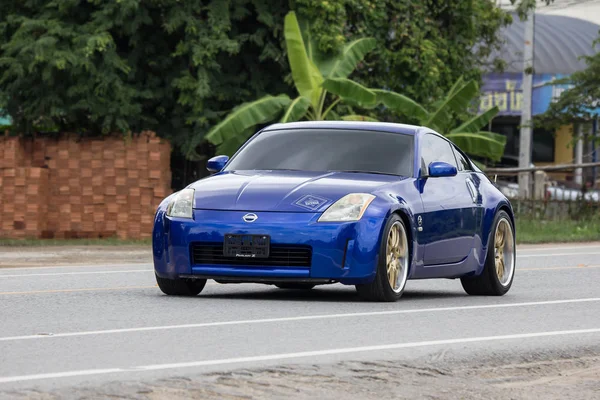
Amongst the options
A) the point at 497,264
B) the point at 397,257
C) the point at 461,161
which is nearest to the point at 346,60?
the point at 461,161

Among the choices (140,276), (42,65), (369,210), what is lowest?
(140,276)

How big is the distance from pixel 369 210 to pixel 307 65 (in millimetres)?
15143

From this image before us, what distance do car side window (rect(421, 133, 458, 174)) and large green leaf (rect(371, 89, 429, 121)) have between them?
1242cm

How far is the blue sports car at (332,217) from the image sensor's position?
1095cm

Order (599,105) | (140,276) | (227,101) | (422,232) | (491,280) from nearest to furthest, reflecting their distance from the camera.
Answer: (422,232), (491,280), (140,276), (227,101), (599,105)

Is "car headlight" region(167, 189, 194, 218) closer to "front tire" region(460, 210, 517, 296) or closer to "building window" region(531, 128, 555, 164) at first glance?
"front tire" region(460, 210, 517, 296)

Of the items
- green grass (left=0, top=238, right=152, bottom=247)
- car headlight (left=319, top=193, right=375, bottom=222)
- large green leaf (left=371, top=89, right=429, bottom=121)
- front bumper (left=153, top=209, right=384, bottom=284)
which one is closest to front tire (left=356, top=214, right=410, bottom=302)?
front bumper (left=153, top=209, right=384, bottom=284)

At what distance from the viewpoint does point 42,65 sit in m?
25.4

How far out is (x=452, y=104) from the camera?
→ 88.6 ft

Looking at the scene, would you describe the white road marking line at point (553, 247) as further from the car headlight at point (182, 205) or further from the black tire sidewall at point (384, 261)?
the car headlight at point (182, 205)

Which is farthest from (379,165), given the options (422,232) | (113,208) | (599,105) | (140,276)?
(599,105)

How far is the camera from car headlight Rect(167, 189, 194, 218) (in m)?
11.3

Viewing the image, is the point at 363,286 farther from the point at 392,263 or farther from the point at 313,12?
the point at 313,12

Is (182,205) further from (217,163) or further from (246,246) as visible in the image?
(217,163)
